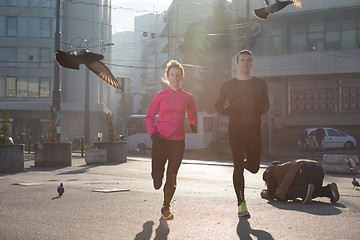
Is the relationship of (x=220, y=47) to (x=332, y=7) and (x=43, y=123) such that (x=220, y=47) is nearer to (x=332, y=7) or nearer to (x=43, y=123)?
(x=332, y=7)

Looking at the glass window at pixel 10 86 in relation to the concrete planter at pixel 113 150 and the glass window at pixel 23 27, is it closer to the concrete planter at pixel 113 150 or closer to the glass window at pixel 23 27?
the glass window at pixel 23 27

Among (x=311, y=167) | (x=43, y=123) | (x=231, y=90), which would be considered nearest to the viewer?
(x=231, y=90)

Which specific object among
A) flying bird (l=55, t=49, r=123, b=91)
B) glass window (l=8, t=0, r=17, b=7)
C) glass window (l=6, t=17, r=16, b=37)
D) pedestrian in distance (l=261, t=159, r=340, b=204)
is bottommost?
pedestrian in distance (l=261, t=159, r=340, b=204)

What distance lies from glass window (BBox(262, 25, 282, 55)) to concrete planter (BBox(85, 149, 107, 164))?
25.4 m

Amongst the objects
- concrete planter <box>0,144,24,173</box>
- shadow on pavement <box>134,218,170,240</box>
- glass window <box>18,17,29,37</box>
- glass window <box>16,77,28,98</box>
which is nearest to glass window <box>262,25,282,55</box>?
glass window <box>16,77,28,98</box>

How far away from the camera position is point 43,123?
56188 millimetres

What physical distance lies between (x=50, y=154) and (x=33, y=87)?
39.2 metres

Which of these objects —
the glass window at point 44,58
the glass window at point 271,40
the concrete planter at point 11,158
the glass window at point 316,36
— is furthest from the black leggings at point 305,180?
the glass window at point 44,58

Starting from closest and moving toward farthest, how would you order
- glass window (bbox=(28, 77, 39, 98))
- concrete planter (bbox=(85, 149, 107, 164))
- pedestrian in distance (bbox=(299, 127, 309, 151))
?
concrete planter (bbox=(85, 149, 107, 164)), pedestrian in distance (bbox=(299, 127, 309, 151)), glass window (bbox=(28, 77, 39, 98))

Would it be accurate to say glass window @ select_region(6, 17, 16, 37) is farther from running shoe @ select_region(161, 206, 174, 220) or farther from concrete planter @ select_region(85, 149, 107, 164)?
running shoe @ select_region(161, 206, 174, 220)

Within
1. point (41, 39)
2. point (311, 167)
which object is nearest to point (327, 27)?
point (41, 39)

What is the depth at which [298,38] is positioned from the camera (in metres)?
43.9

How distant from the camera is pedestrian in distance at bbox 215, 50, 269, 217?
659 centimetres

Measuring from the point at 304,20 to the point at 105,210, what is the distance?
130ft
